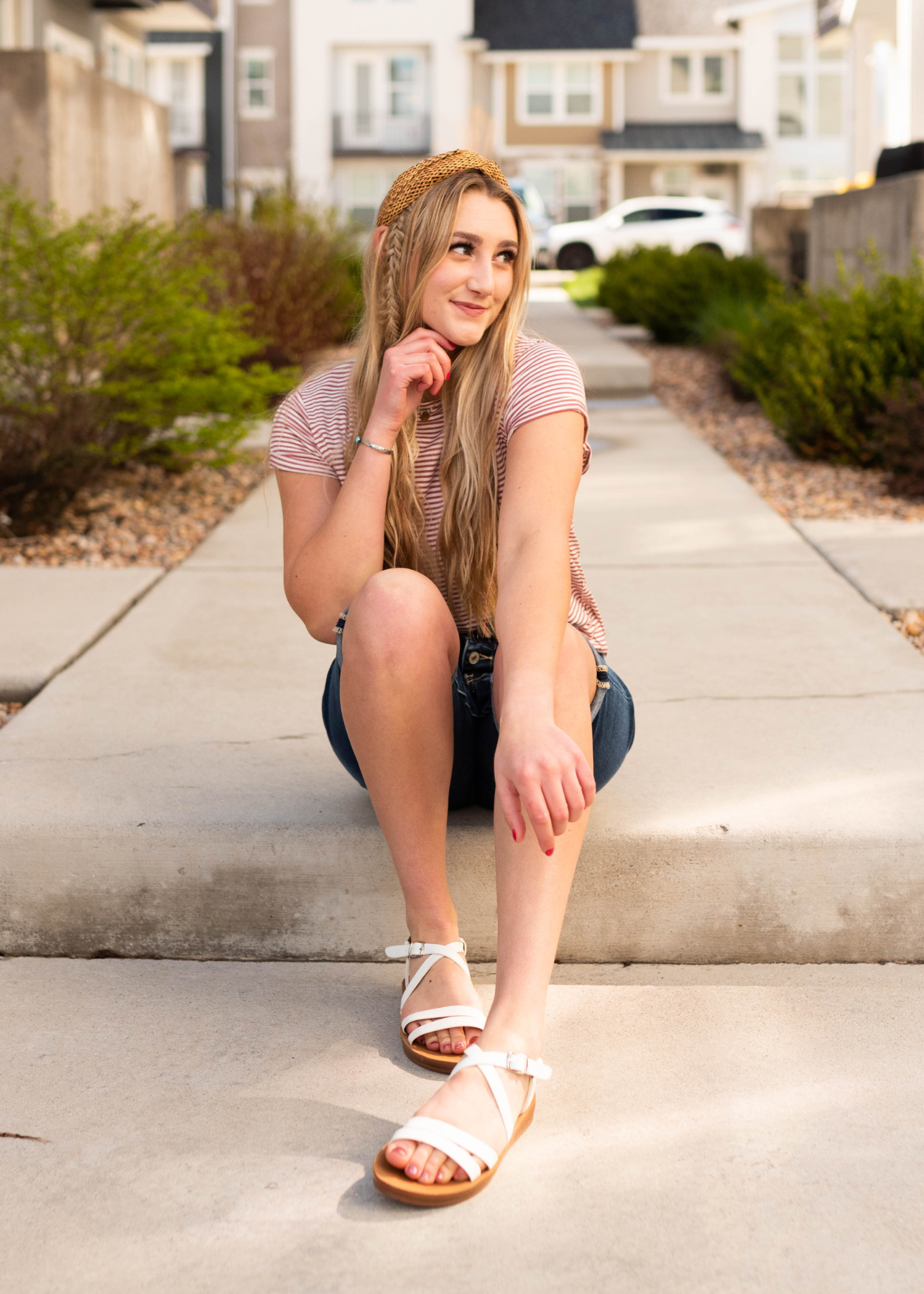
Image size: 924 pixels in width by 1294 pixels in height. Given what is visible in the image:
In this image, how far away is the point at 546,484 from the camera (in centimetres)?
207

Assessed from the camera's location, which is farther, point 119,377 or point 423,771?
point 119,377

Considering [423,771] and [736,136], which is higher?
[736,136]

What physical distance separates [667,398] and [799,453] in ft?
8.07

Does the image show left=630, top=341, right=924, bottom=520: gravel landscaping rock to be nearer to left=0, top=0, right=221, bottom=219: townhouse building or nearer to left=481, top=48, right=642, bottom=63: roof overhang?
left=0, top=0, right=221, bottom=219: townhouse building

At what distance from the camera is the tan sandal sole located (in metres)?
1.64

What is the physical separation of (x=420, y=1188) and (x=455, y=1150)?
0.06 metres

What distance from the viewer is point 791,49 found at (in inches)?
1270

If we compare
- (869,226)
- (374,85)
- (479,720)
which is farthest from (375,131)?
(479,720)

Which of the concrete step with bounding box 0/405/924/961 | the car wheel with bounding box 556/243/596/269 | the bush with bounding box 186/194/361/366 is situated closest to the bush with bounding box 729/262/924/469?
the concrete step with bounding box 0/405/924/961

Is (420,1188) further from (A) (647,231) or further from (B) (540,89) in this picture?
(B) (540,89)

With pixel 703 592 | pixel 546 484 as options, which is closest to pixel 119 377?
pixel 703 592

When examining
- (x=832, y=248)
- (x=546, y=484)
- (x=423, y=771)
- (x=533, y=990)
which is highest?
(x=832, y=248)

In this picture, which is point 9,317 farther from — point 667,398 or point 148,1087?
point 667,398

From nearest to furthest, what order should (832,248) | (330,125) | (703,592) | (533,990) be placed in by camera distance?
(533,990), (703,592), (832,248), (330,125)
